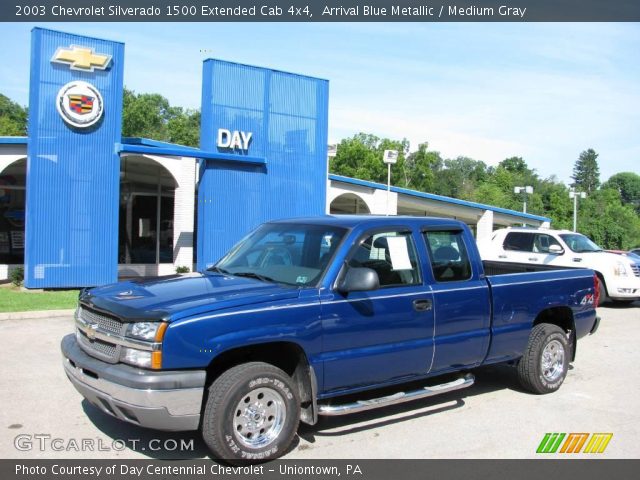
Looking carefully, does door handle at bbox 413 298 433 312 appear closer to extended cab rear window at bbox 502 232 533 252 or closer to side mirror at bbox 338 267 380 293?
side mirror at bbox 338 267 380 293

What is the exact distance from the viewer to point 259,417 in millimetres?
4488

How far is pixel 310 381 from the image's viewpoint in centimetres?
470

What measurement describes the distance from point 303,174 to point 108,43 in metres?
6.28

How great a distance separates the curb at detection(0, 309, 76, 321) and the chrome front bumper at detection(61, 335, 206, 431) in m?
6.88

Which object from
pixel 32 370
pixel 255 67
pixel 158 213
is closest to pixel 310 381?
pixel 32 370

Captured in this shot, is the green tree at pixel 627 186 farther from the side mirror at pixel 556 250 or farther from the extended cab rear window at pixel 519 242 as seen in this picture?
the side mirror at pixel 556 250

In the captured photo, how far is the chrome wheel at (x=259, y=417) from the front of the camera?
441 centimetres

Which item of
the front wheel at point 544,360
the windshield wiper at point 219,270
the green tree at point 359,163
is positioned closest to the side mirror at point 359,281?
the windshield wiper at point 219,270

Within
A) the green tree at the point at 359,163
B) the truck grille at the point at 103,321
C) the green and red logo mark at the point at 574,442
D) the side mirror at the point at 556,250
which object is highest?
the green tree at the point at 359,163

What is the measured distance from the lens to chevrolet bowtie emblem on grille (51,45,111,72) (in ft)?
45.7

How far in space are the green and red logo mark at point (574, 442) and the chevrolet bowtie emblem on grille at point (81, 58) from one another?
13011 millimetres

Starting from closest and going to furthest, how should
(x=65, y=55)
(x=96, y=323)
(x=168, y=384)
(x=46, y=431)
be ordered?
(x=168, y=384) → (x=96, y=323) → (x=46, y=431) → (x=65, y=55)

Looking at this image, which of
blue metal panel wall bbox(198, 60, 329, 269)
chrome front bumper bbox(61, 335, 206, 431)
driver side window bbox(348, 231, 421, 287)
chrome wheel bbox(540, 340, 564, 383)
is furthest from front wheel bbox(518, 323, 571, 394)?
blue metal panel wall bbox(198, 60, 329, 269)
